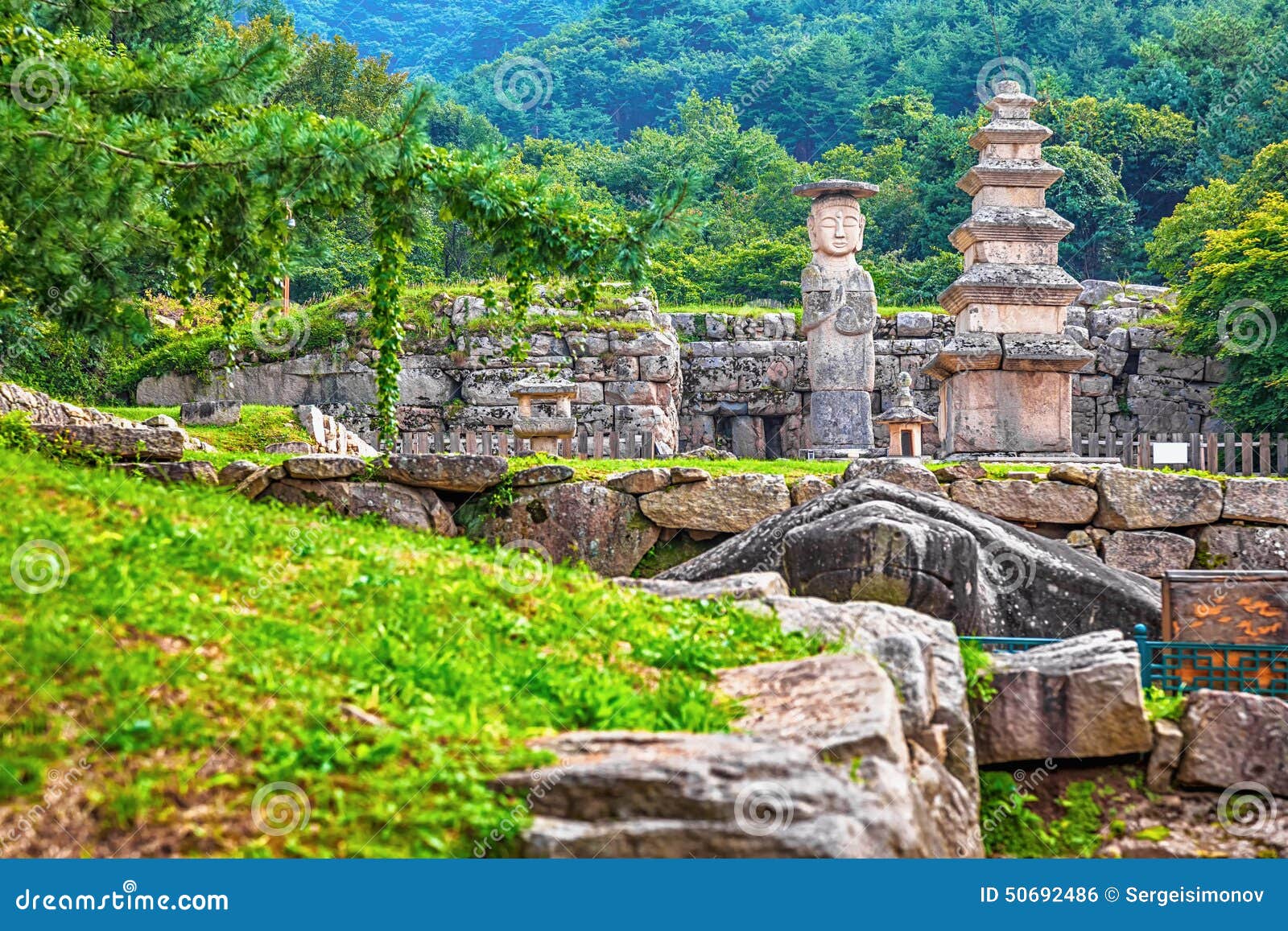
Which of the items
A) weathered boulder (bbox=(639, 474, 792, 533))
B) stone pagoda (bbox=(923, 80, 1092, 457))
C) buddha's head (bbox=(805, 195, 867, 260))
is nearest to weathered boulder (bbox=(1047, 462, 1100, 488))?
weathered boulder (bbox=(639, 474, 792, 533))

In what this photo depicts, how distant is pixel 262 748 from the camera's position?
4.20m

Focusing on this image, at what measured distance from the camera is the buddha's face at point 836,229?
2186 centimetres

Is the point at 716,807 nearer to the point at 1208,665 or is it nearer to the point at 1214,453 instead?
the point at 1208,665

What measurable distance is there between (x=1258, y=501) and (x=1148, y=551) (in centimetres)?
108

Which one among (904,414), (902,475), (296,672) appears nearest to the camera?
(296,672)

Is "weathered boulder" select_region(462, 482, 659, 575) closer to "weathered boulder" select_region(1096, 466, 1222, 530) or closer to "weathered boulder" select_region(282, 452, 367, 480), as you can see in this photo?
"weathered boulder" select_region(282, 452, 367, 480)

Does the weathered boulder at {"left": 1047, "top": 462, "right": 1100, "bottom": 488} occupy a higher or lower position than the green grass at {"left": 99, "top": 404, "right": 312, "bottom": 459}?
lower

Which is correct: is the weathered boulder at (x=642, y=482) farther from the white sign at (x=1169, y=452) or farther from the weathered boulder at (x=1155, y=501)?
the white sign at (x=1169, y=452)

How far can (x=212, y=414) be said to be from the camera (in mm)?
16531

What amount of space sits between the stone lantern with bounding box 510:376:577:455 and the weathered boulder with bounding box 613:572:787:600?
7.31 meters

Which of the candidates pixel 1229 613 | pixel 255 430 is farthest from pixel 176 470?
pixel 1229 613

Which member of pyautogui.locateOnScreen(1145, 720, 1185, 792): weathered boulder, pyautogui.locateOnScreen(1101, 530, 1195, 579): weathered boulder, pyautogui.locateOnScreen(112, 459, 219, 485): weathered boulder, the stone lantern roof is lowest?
pyautogui.locateOnScreen(1145, 720, 1185, 792): weathered boulder

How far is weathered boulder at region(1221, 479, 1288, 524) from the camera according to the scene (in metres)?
10.9

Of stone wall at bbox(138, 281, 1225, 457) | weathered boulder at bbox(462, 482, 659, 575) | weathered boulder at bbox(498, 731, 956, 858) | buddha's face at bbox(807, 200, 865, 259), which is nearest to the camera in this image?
weathered boulder at bbox(498, 731, 956, 858)
